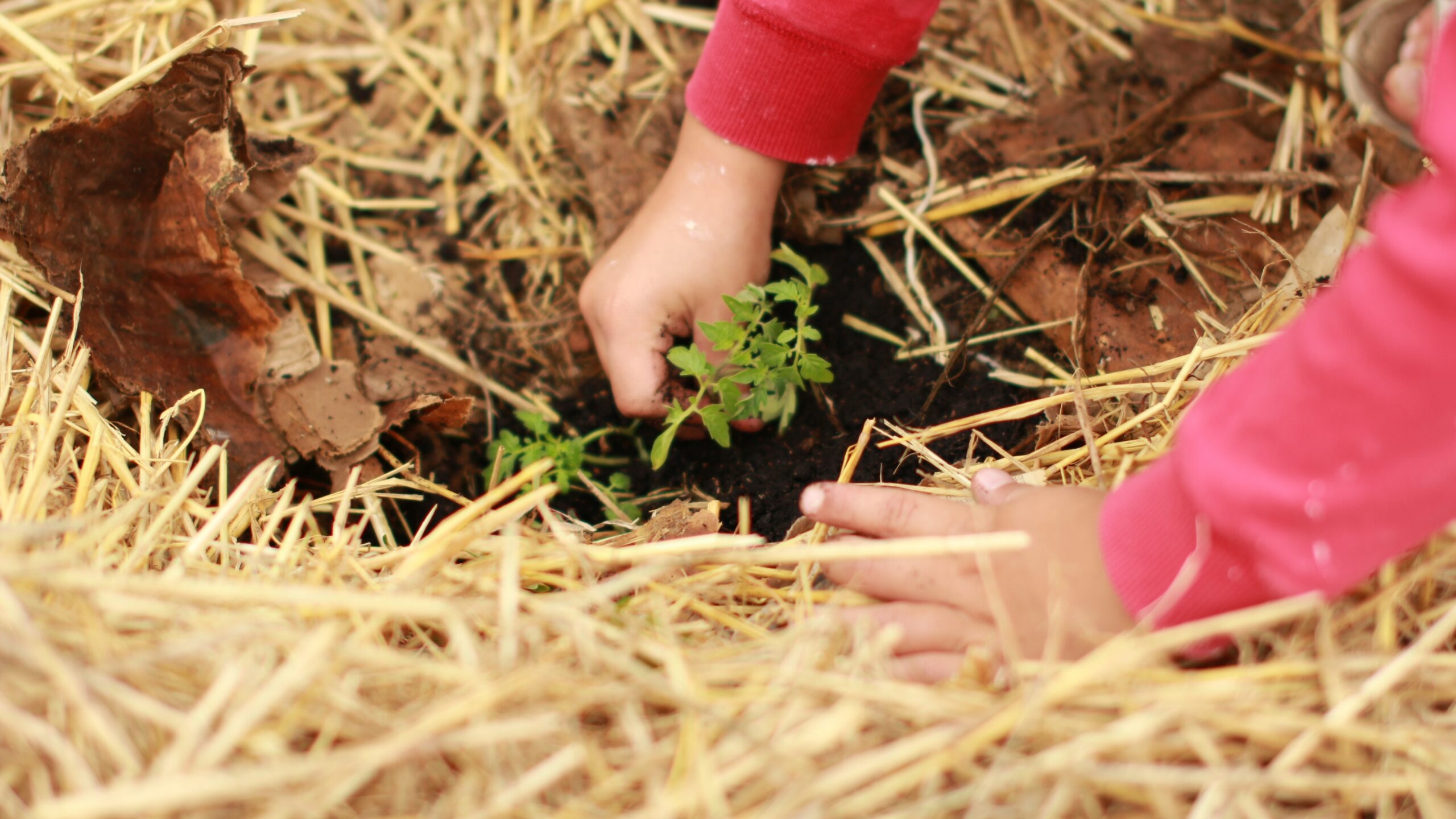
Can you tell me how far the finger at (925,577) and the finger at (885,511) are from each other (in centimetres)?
5

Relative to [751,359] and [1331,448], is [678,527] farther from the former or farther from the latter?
[1331,448]

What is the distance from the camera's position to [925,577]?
4.28 feet

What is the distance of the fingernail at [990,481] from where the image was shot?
141cm

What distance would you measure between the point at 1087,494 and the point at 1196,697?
13.9 inches

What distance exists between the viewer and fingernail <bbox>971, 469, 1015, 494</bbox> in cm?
141

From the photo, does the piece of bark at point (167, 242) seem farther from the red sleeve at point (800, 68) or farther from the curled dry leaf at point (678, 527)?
the red sleeve at point (800, 68)

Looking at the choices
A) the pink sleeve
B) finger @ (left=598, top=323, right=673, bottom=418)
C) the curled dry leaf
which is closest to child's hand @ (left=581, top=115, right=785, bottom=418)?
finger @ (left=598, top=323, right=673, bottom=418)

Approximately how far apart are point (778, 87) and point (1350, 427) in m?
1.19

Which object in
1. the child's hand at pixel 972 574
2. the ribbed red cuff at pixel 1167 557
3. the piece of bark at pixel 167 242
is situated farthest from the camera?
the piece of bark at pixel 167 242

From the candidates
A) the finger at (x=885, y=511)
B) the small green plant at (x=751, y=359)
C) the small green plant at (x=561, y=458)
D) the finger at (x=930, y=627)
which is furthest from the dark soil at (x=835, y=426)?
the finger at (x=930, y=627)

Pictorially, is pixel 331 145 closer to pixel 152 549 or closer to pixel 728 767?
pixel 152 549

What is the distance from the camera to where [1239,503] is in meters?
1.04

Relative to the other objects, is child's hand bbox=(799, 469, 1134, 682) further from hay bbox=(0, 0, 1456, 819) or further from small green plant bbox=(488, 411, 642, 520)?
small green plant bbox=(488, 411, 642, 520)

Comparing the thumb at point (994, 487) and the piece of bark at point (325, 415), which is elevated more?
the thumb at point (994, 487)
